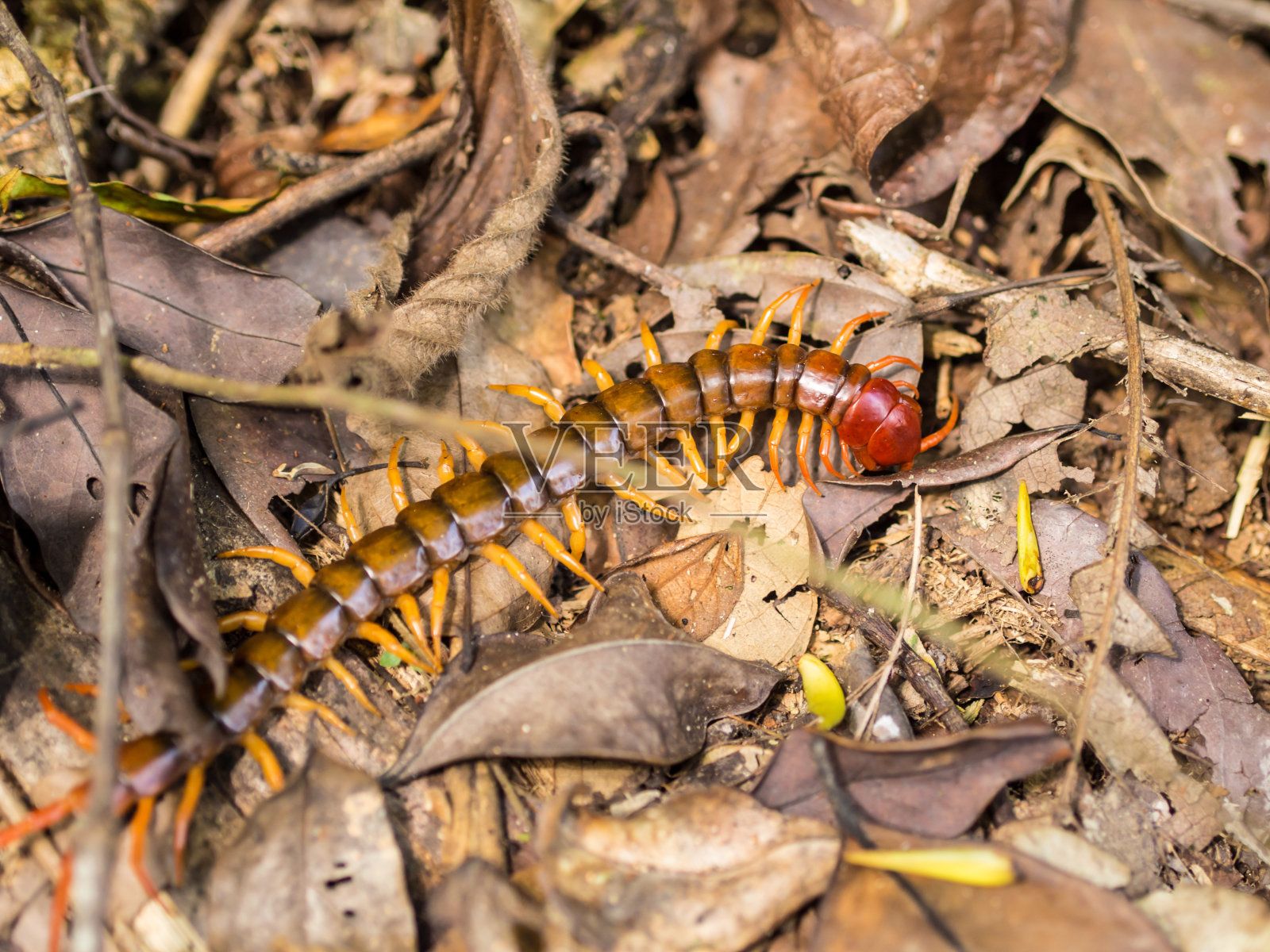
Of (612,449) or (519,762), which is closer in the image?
(519,762)

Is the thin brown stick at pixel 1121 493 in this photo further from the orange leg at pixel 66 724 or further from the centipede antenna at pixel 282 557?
the orange leg at pixel 66 724

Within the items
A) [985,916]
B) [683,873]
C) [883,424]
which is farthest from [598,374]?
[985,916]

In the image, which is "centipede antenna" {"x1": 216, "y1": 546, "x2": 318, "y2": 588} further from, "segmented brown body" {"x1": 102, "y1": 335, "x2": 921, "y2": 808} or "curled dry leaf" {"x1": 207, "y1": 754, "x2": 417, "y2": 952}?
"curled dry leaf" {"x1": 207, "y1": 754, "x2": 417, "y2": 952}

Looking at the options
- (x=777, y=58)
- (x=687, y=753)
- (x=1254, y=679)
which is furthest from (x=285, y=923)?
(x=777, y=58)

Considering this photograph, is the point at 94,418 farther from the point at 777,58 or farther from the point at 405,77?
the point at 777,58

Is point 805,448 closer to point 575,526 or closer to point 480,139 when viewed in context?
point 575,526

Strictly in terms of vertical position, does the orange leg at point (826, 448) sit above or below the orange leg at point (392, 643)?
above

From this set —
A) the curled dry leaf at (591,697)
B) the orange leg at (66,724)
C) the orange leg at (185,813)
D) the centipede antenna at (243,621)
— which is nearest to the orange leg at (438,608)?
the curled dry leaf at (591,697)
